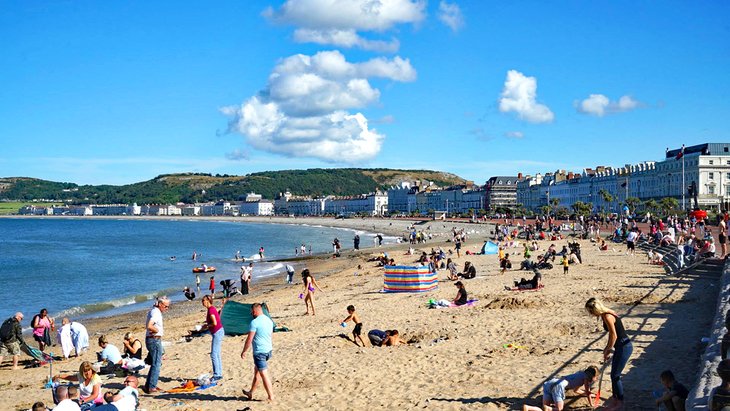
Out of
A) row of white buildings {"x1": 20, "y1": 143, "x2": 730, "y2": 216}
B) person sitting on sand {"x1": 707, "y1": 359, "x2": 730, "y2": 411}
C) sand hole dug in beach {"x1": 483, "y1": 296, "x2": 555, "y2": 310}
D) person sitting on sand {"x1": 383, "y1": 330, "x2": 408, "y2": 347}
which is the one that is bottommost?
person sitting on sand {"x1": 383, "y1": 330, "x2": 408, "y2": 347}

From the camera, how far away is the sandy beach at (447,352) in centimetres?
891

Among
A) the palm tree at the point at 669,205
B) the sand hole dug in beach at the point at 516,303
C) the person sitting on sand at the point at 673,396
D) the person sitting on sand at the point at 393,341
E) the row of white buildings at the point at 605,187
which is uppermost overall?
the row of white buildings at the point at 605,187

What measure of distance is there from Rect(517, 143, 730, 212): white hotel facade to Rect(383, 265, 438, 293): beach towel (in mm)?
36881

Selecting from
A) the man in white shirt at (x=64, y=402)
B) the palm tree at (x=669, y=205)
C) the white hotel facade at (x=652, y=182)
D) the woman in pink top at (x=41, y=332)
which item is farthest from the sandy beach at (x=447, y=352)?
the palm tree at (x=669, y=205)

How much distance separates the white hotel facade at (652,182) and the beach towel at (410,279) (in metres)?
36.9

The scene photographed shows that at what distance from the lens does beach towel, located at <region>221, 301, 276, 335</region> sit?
580 inches

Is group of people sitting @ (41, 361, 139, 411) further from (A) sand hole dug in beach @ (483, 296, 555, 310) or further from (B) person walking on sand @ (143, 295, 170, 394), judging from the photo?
(A) sand hole dug in beach @ (483, 296, 555, 310)

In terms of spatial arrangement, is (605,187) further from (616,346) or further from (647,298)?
(616,346)

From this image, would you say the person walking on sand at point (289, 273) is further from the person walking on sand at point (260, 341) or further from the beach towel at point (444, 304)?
the person walking on sand at point (260, 341)

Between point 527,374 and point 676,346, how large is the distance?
290cm

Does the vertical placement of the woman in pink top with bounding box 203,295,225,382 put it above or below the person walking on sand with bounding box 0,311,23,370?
above

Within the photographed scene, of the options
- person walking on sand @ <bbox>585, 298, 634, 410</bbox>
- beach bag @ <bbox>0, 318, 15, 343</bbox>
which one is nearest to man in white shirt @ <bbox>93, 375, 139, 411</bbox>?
person walking on sand @ <bbox>585, 298, 634, 410</bbox>

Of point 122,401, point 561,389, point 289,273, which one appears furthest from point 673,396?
point 289,273

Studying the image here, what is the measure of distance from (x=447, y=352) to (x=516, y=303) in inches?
200
